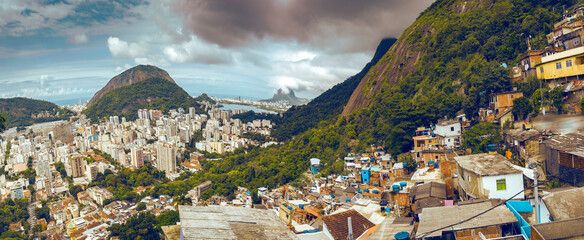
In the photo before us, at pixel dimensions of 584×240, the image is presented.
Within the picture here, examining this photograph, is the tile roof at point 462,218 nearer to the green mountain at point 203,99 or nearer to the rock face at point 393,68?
the rock face at point 393,68

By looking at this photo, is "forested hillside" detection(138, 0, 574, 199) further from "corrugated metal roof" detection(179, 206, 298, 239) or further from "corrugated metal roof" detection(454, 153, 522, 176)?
"corrugated metal roof" detection(179, 206, 298, 239)

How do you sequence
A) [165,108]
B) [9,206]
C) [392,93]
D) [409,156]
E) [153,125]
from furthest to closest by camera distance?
[165,108], [153,125], [9,206], [392,93], [409,156]

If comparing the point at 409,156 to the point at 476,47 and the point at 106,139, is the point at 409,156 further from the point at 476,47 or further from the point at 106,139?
the point at 106,139

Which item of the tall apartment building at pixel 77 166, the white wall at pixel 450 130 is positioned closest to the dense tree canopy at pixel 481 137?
the white wall at pixel 450 130

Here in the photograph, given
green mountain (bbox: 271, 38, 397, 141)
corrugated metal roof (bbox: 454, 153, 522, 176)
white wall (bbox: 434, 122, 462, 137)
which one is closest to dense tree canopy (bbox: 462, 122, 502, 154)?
white wall (bbox: 434, 122, 462, 137)

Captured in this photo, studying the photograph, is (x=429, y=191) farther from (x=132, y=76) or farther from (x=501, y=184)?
(x=132, y=76)

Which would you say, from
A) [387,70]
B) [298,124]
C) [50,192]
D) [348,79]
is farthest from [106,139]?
[387,70]
